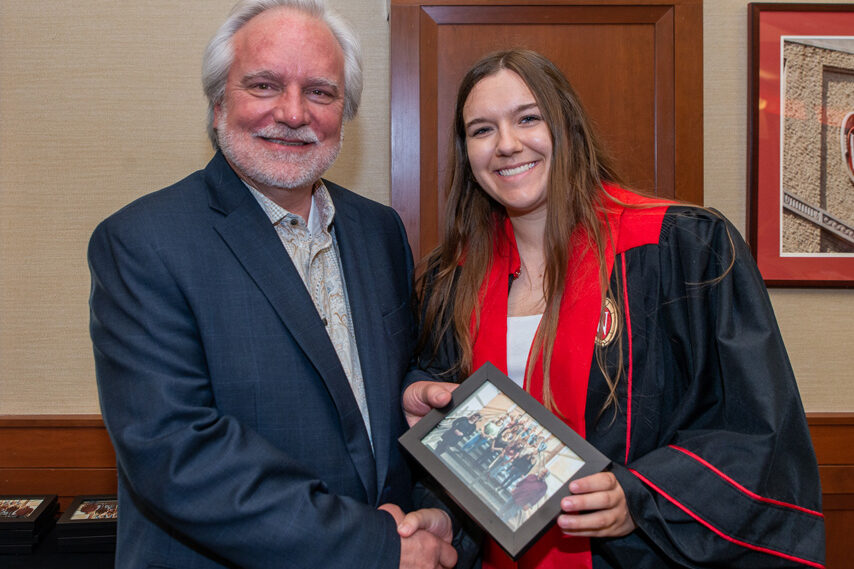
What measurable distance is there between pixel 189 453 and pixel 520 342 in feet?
2.89

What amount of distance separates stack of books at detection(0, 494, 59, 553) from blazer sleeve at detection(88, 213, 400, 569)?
3.62 ft

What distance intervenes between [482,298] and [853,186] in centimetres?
185

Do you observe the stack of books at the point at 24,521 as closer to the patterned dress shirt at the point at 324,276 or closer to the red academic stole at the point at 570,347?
the patterned dress shirt at the point at 324,276

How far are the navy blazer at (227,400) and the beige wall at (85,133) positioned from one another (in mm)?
1187

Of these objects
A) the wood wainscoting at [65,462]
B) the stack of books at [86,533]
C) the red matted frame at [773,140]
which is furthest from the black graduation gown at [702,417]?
the stack of books at [86,533]

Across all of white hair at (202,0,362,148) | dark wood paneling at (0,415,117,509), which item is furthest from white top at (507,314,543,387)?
dark wood paneling at (0,415,117,509)

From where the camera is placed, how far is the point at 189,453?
1.33 m

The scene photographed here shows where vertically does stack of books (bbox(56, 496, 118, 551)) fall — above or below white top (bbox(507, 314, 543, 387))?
below

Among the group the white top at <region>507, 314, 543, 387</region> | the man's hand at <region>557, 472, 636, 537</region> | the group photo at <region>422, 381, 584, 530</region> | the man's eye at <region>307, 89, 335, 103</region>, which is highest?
the man's eye at <region>307, 89, 335, 103</region>

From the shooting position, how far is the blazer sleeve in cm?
133

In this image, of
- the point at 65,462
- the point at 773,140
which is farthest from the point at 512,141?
the point at 65,462

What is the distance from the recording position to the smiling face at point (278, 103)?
5.42 feet

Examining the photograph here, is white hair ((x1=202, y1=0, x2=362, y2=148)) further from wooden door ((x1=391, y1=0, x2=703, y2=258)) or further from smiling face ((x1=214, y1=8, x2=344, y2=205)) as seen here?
wooden door ((x1=391, y1=0, x2=703, y2=258))

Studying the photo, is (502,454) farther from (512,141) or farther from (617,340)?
(512,141)
